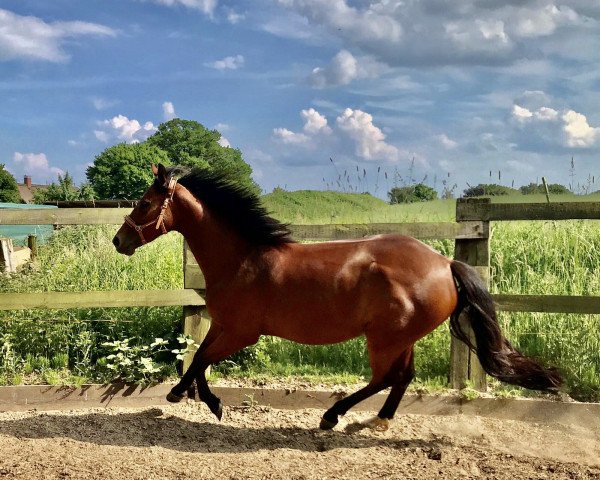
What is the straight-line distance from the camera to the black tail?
3957mm

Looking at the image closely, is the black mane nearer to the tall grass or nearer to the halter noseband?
the halter noseband

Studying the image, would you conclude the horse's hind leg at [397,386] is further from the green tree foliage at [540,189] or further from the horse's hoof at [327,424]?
the green tree foliage at [540,189]

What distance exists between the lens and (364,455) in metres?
3.87

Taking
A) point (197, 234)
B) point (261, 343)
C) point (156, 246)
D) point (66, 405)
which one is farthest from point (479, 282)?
point (156, 246)

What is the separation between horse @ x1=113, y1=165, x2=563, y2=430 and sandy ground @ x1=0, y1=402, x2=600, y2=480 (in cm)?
33

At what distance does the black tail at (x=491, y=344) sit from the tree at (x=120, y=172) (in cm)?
3858

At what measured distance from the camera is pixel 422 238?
5043 mm

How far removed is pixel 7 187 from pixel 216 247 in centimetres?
4579

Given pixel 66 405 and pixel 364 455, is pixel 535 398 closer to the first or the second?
pixel 364 455

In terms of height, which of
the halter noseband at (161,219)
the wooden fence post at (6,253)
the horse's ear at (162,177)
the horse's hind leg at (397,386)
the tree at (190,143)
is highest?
the tree at (190,143)

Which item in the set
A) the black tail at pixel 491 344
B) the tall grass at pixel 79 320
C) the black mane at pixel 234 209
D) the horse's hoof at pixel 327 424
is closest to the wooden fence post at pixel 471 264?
the black tail at pixel 491 344

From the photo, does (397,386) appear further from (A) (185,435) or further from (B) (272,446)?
(A) (185,435)

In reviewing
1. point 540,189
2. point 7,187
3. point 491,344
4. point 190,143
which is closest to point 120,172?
point 190,143

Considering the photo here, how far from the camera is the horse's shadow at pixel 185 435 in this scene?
4047 mm
